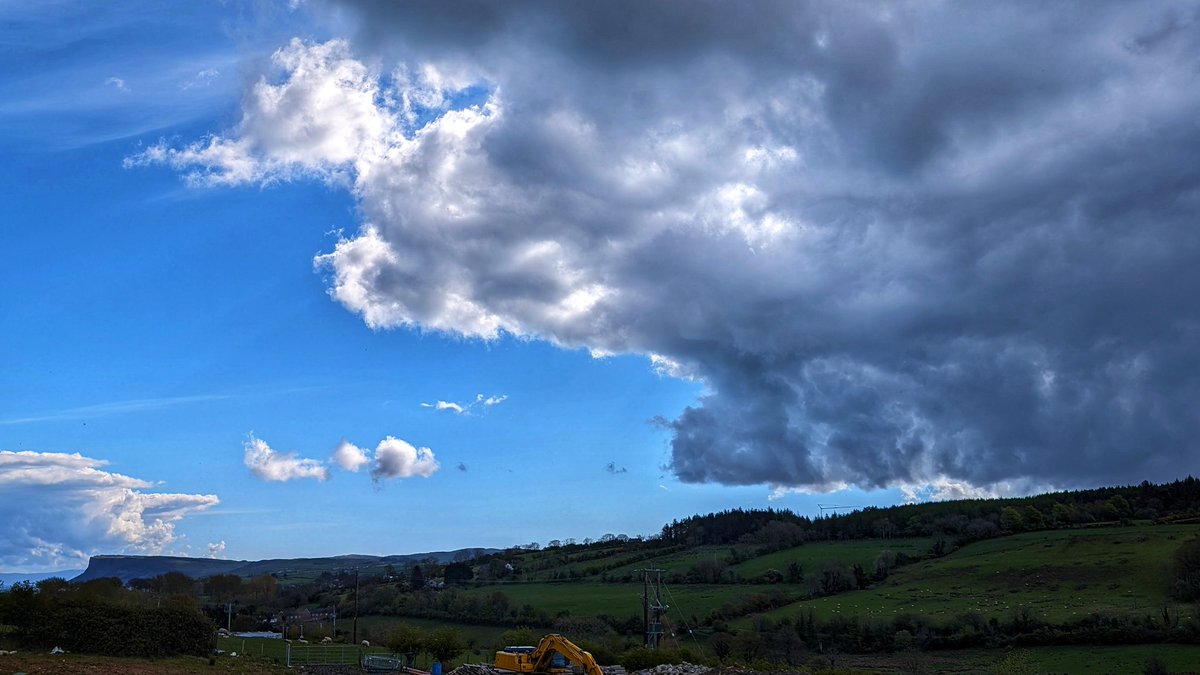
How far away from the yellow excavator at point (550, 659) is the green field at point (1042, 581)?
65989mm

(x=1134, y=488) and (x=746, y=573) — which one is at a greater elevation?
(x=1134, y=488)

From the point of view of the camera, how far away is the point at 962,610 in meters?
101

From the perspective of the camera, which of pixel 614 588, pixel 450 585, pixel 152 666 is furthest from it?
pixel 450 585

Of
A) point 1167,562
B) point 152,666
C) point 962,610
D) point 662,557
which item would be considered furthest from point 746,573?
point 152,666

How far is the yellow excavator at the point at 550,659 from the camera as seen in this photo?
44750mm

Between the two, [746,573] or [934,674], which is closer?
[934,674]

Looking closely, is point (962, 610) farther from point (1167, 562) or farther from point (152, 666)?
point (152, 666)

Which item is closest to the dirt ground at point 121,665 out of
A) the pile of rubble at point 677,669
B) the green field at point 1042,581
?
the pile of rubble at point 677,669

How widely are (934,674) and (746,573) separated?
77.1 meters

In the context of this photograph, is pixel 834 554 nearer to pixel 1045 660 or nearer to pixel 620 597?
pixel 620 597

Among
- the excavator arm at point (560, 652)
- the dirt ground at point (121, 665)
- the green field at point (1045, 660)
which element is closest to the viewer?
the dirt ground at point (121, 665)

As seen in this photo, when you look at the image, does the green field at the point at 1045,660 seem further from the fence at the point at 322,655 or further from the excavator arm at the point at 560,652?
the fence at the point at 322,655

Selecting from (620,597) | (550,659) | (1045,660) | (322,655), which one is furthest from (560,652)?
(620,597)

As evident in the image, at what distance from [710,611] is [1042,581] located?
4120 centimetres
